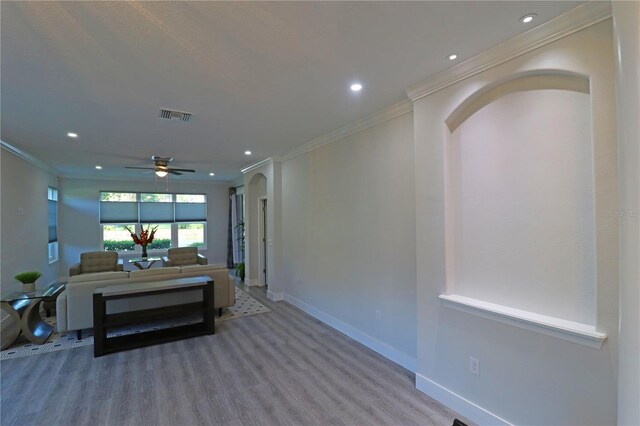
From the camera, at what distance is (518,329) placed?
6.70 feet

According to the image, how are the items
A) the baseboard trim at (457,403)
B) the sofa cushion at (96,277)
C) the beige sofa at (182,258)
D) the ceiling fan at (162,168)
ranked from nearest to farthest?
the baseboard trim at (457,403) → the sofa cushion at (96,277) → the ceiling fan at (162,168) → the beige sofa at (182,258)

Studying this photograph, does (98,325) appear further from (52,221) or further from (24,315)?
(52,221)

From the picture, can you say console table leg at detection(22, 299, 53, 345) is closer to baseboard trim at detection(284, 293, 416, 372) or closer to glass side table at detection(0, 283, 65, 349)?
glass side table at detection(0, 283, 65, 349)

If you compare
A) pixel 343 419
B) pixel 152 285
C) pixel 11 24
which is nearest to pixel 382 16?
pixel 11 24

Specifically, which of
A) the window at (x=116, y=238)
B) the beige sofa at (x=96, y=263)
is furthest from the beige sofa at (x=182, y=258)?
the window at (x=116, y=238)

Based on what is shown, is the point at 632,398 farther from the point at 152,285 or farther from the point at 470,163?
the point at 152,285

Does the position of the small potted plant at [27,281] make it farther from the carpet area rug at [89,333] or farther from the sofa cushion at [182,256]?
the sofa cushion at [182,256]

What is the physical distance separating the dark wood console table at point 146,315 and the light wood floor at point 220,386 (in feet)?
0.60

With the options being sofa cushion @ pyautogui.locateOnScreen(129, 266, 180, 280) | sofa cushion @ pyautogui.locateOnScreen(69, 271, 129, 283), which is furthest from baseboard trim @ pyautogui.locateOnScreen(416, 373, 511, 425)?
sofa cushion @ pyautogui.locateOnScreen(69, 271, 129, 283)

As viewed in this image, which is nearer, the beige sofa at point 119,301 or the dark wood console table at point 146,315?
the dark wood console table at point 146,315

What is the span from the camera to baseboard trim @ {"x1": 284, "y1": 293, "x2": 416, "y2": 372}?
3.16 meters

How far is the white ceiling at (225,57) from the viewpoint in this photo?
5.57ft

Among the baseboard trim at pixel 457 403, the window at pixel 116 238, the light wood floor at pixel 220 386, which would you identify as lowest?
the light wood floor at pixel 220 386

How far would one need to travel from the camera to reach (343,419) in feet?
7.70
